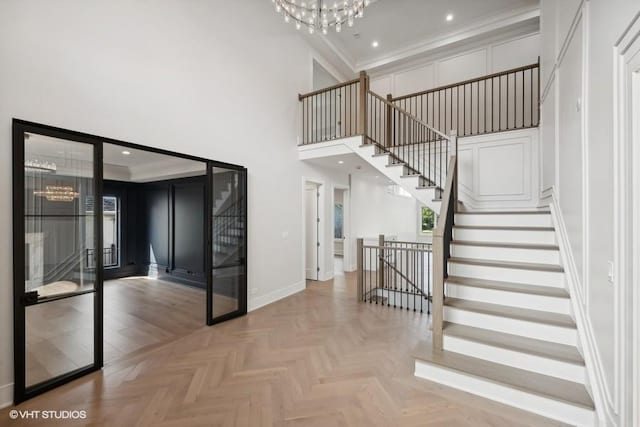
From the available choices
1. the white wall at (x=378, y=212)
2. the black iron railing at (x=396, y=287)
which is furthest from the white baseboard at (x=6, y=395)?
the white wall at (x=378, y=212)

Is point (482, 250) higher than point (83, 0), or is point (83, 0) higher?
point (83, 0)

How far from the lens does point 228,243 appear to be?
3910 millimetres

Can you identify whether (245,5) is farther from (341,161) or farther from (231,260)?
(231,260)

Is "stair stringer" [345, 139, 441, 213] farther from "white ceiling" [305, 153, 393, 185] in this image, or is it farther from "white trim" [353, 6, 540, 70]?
"white trim" [353, 6, 540, 70]

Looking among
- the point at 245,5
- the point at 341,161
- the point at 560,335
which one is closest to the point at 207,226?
the point at 341,161

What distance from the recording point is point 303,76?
5.49 m

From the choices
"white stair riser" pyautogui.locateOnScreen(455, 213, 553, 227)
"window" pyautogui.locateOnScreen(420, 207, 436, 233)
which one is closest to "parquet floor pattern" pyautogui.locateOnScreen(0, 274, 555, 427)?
"white stair riser" pyautogui.locateOnScreen(455, 213, 553, 227)

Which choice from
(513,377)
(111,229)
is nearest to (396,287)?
(513,377)

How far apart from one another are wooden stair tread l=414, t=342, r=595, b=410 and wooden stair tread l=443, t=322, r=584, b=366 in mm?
161

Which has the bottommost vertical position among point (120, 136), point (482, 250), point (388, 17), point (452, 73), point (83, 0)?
point (482, 250)

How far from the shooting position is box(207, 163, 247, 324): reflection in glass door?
147 inches

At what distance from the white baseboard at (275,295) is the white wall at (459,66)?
541cm

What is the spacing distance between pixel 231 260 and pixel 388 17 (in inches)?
220

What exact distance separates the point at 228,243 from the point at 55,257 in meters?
1.85
